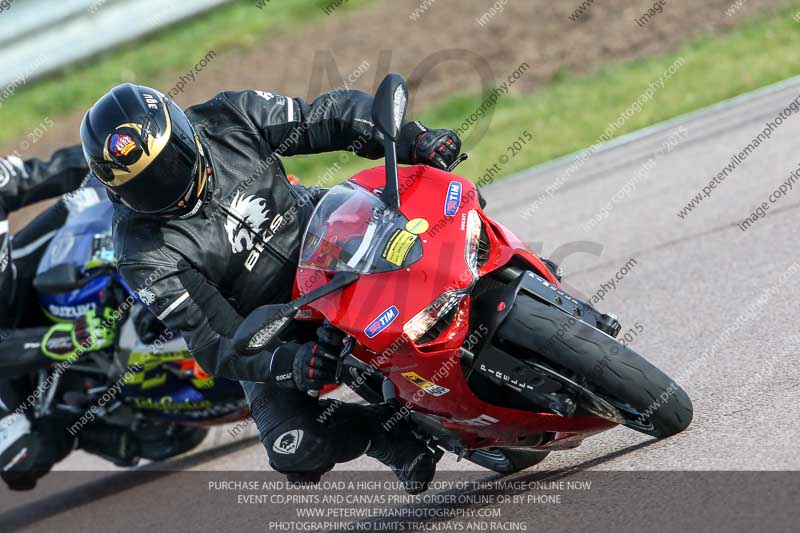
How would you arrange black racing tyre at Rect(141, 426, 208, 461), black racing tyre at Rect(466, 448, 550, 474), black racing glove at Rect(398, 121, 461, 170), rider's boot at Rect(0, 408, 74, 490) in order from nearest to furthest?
black racing glove at Rect(398, 121, 461, 170) → black racing tyre at Rect(466, 448, 550, 474) → rider's boot at Rect(0, 408, 74, 490) → black racing tyre at Rect(141, 426, 208, 461)

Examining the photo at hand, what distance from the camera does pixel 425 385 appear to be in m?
3.99

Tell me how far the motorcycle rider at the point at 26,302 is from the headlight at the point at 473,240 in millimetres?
2953

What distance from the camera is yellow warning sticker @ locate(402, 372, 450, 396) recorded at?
13.0 ft

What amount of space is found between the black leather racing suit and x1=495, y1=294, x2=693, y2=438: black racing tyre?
1.03m

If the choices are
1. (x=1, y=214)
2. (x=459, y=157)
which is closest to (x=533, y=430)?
(x=459, y=157)

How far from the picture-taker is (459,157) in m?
4.61

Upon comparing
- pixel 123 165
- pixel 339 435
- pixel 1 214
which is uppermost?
pixel 123 165

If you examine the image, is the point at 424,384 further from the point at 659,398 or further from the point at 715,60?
the point at 715,60

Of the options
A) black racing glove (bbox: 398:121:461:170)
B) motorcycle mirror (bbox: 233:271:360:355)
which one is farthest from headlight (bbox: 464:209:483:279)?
motorcycle mirror (bbox: 233:271:360:355)

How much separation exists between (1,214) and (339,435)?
2978mm

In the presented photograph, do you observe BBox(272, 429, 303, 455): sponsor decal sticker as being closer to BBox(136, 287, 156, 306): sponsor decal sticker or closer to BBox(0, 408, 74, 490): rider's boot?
BBox(136, 287, 156, 306): sponsor decal sticker

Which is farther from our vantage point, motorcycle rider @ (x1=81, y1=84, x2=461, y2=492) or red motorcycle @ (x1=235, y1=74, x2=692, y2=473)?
motorcycle rider @ (x1=81, y1=84, x2=461, y2=492)

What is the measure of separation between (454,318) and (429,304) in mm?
150

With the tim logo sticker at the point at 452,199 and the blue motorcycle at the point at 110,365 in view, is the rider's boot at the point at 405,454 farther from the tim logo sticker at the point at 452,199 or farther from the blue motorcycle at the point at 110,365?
the blue motorcycle at the point at 110,365
